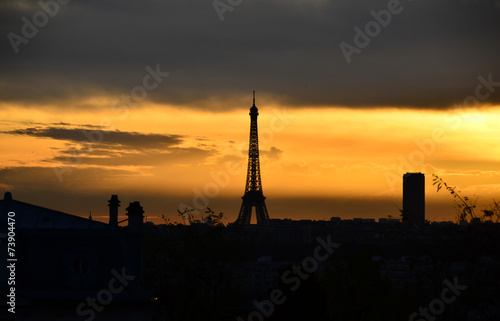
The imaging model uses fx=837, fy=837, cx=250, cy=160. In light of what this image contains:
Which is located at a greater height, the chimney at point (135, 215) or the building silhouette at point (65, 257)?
the chimney at point (135, 215)

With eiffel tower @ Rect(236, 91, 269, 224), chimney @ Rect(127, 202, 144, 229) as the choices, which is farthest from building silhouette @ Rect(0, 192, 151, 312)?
eiffel tower @ Rect(236, 91, 269, 224)

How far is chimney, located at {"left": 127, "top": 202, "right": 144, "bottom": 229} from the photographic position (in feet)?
101

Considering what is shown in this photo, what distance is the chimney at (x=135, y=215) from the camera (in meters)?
30.7

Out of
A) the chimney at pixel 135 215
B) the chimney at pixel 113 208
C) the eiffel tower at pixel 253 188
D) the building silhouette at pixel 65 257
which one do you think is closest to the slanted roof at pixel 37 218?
the building silhouette at pixel 65 257

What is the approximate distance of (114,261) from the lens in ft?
92.7

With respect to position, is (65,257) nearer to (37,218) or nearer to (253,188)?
(37,218)

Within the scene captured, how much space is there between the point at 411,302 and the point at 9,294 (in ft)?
138

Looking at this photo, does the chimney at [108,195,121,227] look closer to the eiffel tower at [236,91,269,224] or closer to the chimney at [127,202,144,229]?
the chimney at [127,202,144,229]

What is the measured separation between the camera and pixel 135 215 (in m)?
30.7

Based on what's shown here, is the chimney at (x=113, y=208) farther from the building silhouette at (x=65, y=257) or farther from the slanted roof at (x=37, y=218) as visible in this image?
the building silhouette at (x=65, y=257)

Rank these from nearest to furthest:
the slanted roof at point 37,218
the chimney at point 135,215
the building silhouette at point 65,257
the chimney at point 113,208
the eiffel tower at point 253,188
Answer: the building silhouette at point 65,257
the slanted roof at point 37,218
the chimney at point 135,215
the chimney at point 113,208
the eiffel tower at point 253,188

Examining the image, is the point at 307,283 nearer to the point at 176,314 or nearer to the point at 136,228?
the point at 176,314

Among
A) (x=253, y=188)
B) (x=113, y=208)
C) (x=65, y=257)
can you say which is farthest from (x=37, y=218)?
(x=253, y=188)

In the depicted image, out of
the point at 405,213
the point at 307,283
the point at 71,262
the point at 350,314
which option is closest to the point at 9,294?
the point at 71,262
